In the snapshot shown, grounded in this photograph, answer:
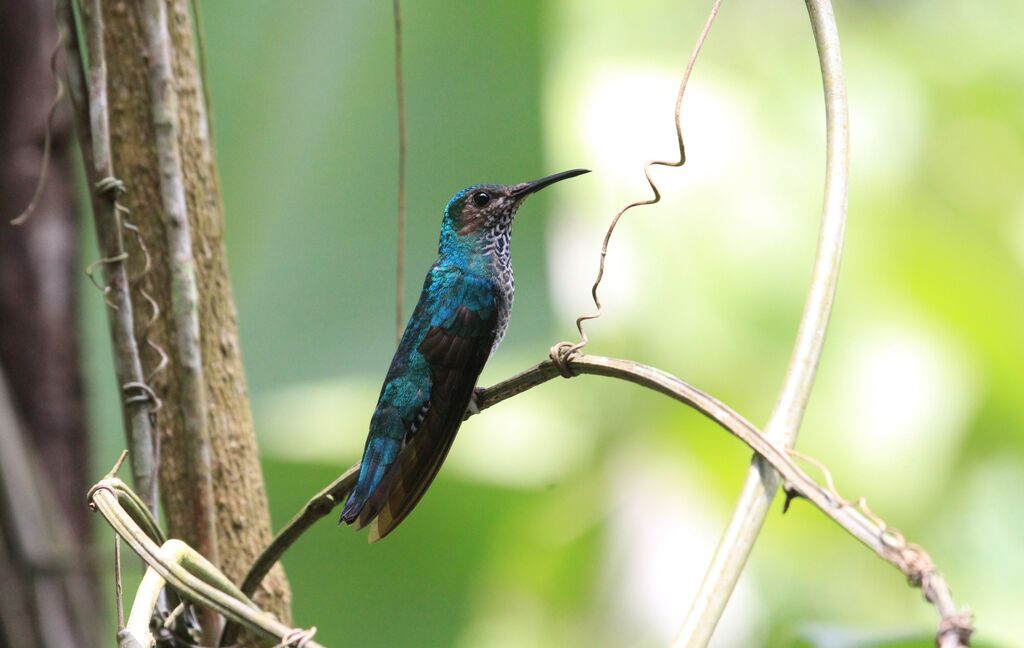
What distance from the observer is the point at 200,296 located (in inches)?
62.0

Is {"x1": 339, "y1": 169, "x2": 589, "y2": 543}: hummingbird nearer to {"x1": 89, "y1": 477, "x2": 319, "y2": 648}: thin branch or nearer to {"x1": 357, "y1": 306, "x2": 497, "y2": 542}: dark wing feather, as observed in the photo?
{"x1": 357, "y1": 306, "x2": 497, "y2": 542}: dark wing feather

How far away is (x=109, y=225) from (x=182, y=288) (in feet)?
0.42

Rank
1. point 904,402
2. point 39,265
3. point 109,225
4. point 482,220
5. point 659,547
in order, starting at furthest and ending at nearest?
point 659,547, point 904,402, point 39,265, point 482,220, point 109,225

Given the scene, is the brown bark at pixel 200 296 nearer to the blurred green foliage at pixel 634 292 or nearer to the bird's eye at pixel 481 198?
the bird's eye at pixel 481 198

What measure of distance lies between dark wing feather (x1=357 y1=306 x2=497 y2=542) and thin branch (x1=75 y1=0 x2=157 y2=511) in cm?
35

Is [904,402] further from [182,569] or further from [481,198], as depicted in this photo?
[182,569]

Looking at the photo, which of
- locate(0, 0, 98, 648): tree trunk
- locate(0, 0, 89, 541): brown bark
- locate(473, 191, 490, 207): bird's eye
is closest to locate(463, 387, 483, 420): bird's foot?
locate(473, 191, 490, 207): bird's eye

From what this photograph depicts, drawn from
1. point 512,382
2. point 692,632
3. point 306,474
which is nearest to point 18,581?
point 306,474

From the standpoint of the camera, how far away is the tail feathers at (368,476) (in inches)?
46.4

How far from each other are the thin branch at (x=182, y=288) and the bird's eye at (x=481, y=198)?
46 cm

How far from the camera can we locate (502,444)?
165 inches

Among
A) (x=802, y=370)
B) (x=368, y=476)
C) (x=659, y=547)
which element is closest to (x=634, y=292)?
(x=659, y=547)

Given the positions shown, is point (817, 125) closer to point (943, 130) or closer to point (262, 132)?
point (943, 130)

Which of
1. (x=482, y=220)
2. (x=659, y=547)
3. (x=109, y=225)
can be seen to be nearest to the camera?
(x=109, y=225)
